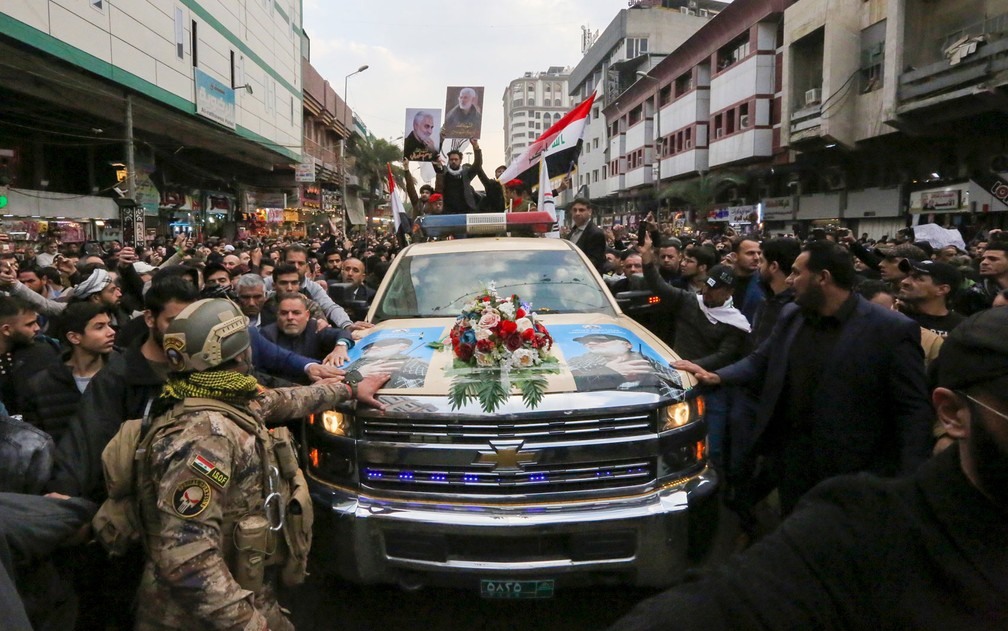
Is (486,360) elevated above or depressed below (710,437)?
above

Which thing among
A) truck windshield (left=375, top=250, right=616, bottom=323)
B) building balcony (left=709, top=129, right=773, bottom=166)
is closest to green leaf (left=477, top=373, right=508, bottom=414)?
truck windshield (left=375, top=250, right=616, bottom=323)

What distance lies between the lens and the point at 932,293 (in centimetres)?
430

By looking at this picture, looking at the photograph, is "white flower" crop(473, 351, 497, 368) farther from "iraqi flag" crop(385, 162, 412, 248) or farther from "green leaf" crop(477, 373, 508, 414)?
"iraqi flag" crop(385, 162, 412, 248)

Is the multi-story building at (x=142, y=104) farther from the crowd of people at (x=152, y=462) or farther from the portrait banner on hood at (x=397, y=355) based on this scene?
the portrait banner on hood at (x=397, y=355)

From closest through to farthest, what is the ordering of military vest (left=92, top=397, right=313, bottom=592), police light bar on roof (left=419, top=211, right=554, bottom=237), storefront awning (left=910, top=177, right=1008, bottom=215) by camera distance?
military vest (left=92, top=397, right=313, bottom=592) → police light bar on roof (left=419, top=211, right=554, bottom=237) → storefront awning (left=910, top=177, right=1008, bottom=215)

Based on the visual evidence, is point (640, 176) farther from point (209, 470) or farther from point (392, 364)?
point (209, 470)

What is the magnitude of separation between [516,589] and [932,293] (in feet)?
10.1

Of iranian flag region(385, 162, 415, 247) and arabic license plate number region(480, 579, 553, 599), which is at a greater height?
iranian flag region(385, 162, 415, 247)

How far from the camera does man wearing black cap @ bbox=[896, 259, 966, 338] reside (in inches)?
168

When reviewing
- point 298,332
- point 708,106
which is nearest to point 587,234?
point 298,332

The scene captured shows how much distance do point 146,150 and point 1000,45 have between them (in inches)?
1006

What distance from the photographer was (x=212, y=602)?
2090 mm

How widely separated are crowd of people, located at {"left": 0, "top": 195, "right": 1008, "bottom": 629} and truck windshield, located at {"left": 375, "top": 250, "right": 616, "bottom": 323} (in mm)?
371

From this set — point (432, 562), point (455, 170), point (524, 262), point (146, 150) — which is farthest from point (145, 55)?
point (432, 562)
